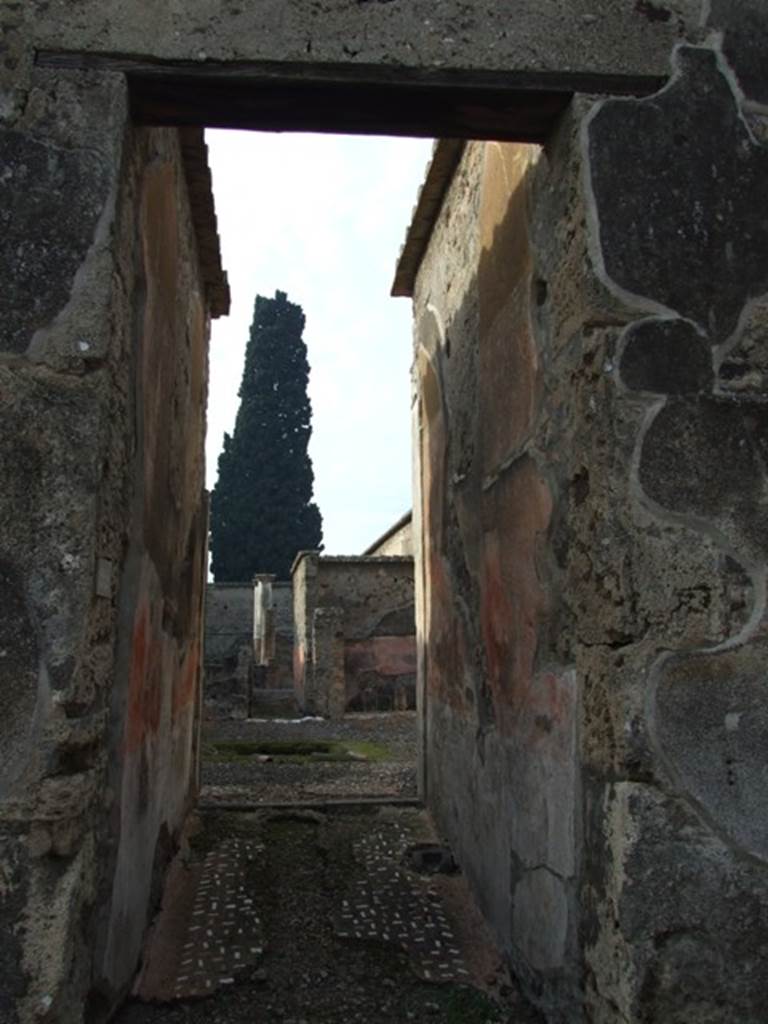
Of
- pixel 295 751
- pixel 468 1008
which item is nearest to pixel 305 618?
pixel 295 751

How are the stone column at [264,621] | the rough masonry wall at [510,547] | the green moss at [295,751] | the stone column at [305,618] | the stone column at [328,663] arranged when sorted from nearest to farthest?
the rough masonry wall at [510,547] → the green moss at [295,751] → the stone column at [328,663] → the stone column at [305,618] → the stone column at [264,621]

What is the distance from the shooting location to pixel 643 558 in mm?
2037

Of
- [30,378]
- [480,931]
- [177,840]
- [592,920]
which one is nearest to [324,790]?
[177,840]

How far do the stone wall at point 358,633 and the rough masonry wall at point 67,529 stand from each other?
448 inches

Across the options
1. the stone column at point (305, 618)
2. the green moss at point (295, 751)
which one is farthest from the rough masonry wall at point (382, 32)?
the stone column at point (305, 618)

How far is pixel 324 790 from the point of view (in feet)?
18.1

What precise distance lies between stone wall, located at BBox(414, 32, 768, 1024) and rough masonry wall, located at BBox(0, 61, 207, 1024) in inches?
45.4

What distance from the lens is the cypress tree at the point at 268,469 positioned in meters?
24.3

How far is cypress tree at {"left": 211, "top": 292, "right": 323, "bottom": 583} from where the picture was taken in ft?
79.8

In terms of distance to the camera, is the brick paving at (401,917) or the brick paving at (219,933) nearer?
the brick paving at (219,933)

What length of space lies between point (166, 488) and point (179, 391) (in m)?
0.55

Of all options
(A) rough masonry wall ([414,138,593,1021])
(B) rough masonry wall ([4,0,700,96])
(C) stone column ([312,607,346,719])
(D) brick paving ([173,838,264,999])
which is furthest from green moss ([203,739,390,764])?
(B) rough masonry wall ([4,0,700,96])

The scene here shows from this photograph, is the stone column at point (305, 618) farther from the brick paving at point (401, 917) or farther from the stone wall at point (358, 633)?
the brick paving at point (401, 917)

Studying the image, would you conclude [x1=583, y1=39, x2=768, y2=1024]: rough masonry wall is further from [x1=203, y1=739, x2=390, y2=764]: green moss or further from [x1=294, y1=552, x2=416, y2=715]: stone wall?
[x1=294, y1=552, x2=416, y2=715]: stone wall
